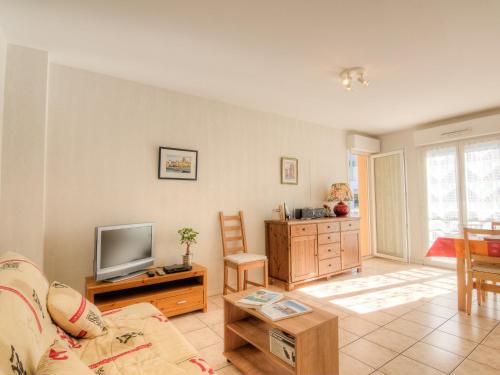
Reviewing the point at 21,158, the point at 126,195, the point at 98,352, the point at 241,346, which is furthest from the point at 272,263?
the point at 21,158

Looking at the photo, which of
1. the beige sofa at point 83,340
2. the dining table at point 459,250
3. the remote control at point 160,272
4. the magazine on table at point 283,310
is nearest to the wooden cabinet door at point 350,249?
the dining table at point 459,250

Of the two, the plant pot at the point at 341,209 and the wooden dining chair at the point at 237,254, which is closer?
the wooden dining chair at the point at 237,254

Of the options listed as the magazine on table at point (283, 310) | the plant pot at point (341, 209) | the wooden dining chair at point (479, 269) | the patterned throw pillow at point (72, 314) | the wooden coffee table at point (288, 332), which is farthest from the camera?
the plant pot at point (341, 209)

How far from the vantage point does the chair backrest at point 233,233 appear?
334 cm

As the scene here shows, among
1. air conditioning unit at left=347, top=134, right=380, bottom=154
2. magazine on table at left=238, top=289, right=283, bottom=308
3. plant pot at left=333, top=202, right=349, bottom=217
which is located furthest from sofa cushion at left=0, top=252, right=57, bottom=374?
air conditioning unit at left=347, top=134, right=380, bottom=154

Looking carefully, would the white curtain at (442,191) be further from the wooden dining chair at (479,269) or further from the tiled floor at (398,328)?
the wooden dining chair at (479,269)

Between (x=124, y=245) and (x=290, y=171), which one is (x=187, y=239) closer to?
(x=124, y=245)

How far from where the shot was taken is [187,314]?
109 inches

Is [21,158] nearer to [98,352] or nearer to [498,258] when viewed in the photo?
[98,352]

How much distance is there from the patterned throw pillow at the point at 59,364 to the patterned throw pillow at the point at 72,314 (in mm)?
374

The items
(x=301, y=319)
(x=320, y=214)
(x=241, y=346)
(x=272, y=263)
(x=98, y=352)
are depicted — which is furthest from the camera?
(x=320, y=214)

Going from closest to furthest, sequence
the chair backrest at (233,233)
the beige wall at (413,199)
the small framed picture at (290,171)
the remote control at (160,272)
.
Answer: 1. the remote control at (160,272)
2. the chair backrest at (233,233)
3. the small framed picture at (290,171)
4. the beige wall at (413,199)

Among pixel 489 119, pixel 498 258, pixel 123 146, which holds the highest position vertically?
pixel 489 119

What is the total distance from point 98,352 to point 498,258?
314cm
